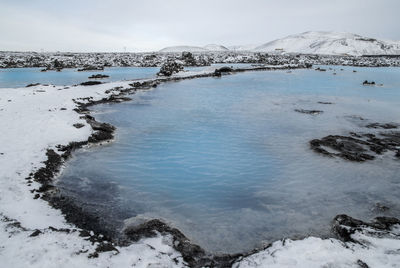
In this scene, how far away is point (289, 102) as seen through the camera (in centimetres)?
2292

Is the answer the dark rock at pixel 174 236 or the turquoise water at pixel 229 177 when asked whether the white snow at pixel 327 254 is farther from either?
the dark rock at pixel 174 236

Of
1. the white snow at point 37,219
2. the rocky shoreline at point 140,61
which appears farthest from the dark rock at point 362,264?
the rocky shoreline at point 140,61

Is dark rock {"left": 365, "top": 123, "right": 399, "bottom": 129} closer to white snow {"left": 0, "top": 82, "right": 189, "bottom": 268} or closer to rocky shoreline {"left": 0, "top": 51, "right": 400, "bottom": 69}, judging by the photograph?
white snow {"left": 0, "top": 82, "right": 189, "bottom": 268}

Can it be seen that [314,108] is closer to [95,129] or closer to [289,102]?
[289,102]

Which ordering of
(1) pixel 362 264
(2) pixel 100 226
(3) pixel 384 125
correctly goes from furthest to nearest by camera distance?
(3) pixel 384 125 → (2) pixel 100 226 → (1) pixel 362 264

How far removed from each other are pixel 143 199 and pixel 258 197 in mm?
3385

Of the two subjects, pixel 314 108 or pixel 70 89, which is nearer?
pixel 314 108

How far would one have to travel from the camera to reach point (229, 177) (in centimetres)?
960

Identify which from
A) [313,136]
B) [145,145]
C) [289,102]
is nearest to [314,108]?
[289,102]

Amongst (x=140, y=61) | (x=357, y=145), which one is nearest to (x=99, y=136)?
(x=357, y=145)

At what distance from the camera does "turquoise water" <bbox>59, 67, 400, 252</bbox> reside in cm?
725

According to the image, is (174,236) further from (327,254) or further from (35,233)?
(327,254)

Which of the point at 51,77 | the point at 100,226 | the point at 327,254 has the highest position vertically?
the point at 51,77

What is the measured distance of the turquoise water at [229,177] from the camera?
23.8ft
